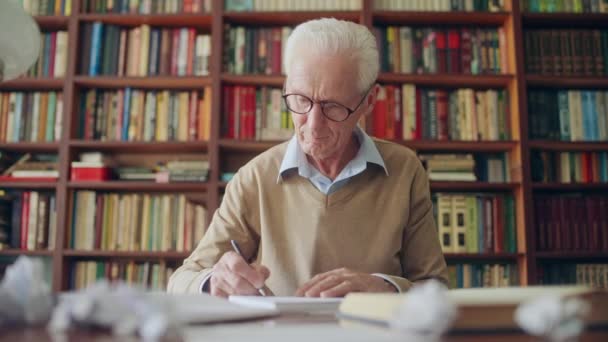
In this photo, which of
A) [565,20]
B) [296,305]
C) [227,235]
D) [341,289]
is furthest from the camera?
[565,20]

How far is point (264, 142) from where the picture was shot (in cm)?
258

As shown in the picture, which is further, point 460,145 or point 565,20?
point 565,20

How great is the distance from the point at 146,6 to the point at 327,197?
1.82 metres

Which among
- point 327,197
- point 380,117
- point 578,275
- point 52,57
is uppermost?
point 52,57

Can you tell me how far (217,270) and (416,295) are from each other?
679 mm

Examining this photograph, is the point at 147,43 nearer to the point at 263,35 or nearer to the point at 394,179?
the point at 263,35

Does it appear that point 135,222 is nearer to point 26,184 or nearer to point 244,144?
point 26,184

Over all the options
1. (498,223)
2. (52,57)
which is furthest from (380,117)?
(52,57)

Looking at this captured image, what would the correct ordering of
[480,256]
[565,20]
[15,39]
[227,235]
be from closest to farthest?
[15,39] → [227,235] → [480,256] → [565,20]

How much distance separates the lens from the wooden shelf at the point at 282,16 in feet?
8.74

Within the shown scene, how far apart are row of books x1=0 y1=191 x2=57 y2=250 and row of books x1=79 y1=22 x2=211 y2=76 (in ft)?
2.11

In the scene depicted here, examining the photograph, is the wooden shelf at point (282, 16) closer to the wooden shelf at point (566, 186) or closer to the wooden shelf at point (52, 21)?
the wooden shelf at point (52, 21)

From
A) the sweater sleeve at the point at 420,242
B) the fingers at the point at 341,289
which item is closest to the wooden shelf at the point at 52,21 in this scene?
the sweater sleeve at the point at 420,242

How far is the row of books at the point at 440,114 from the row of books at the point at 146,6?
0.98 meters
